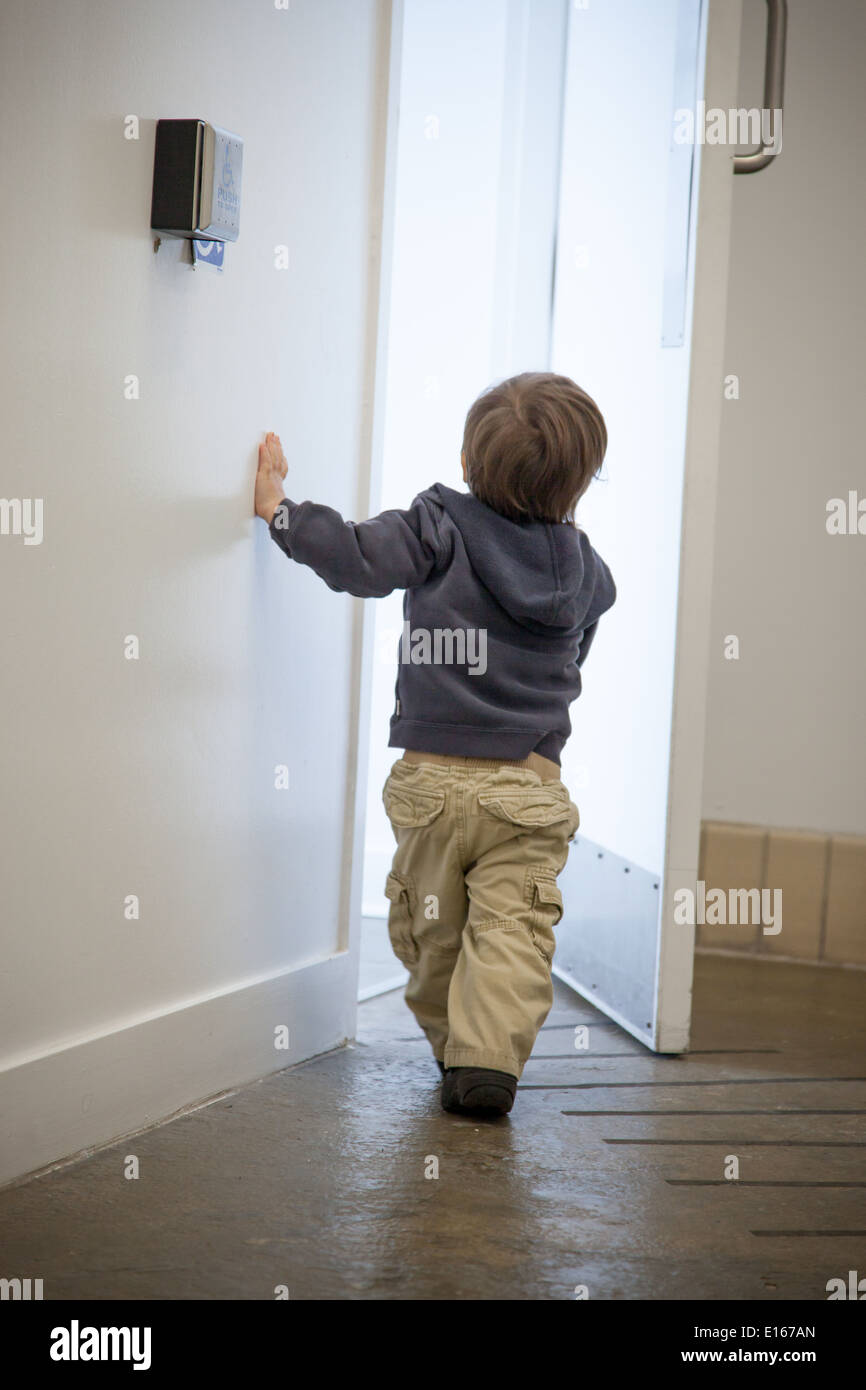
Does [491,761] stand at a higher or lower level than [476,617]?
lower

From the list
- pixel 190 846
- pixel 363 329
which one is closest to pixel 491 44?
pixel 363 329

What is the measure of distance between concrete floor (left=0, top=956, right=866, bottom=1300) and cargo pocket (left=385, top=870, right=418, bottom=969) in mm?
167

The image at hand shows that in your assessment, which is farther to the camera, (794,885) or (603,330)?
(794,885)

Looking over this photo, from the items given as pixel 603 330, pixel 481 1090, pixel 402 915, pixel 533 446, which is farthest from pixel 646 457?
pixel 481 1090

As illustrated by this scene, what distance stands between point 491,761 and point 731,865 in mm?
1249

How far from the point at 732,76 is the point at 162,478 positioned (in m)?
1.05

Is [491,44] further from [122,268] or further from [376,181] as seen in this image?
[122,268]

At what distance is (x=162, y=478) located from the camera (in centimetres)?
155

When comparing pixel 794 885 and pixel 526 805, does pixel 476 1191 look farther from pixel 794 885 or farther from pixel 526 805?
pixel 794 885

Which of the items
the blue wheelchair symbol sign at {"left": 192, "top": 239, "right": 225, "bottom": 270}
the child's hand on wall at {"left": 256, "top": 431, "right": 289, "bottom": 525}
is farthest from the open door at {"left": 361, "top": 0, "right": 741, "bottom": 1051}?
the blue wheelchair symbol sign at {"left": 192, "top": 239, "right": 225, "bottom": 270}

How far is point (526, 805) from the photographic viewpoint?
69.1 inches

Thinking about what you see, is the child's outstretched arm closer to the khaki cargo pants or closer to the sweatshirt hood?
the sweatshirt hood

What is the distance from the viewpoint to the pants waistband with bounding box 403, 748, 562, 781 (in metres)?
1.77
